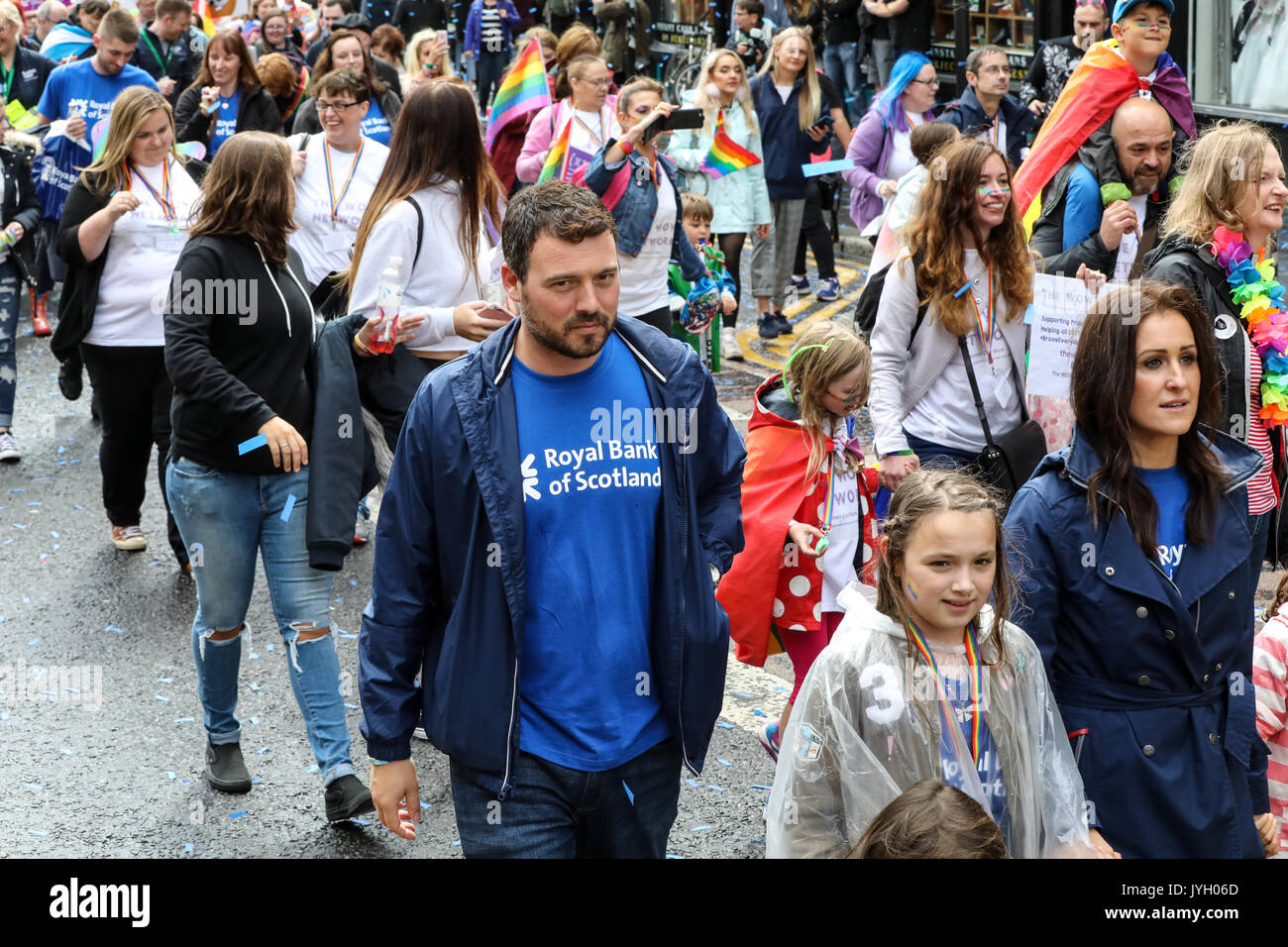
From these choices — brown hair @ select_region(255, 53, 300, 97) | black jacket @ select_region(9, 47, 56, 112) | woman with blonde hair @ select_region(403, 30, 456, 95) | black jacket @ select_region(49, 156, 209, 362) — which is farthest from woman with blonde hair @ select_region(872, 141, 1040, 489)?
black jacket @ select_region(9, 47, 56, 112)

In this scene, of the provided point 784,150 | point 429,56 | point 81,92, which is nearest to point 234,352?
point 81,92

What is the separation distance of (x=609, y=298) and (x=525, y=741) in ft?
3.22

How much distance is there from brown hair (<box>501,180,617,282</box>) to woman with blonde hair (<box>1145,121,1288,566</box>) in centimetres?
272

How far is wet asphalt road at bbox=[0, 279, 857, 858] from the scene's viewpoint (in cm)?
521

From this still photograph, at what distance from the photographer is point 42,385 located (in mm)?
11344

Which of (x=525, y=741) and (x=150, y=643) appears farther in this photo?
(x=150, y=643)

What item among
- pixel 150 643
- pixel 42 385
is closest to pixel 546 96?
pixel 42 385

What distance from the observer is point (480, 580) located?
343 cm

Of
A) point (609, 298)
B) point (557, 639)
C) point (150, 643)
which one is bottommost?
point (150, 643)

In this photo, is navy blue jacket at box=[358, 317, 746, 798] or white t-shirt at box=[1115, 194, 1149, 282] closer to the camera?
navy blue jacket at box=[358, 317, 746, 798]

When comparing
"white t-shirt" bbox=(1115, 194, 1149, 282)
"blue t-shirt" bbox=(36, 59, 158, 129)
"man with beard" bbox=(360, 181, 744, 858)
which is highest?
"blue t-shirt" bbox=(36, 59, 158, 129)

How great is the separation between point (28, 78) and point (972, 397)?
10.1 meters

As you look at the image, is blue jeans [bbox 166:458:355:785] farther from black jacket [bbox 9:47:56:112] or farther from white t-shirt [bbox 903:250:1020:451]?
black jacket [bbox 9:47:56:112]
